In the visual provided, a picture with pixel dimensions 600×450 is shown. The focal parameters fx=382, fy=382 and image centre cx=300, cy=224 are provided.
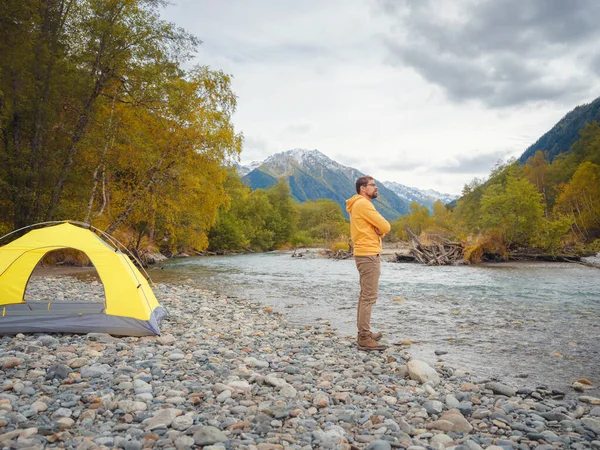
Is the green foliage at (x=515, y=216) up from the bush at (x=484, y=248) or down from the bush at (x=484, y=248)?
up

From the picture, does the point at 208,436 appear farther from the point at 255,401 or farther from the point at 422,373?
the point at 422,373

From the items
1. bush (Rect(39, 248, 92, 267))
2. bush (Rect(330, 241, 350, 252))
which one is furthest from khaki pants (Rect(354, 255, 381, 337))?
bush (Rect(330, 241, 350, 252))

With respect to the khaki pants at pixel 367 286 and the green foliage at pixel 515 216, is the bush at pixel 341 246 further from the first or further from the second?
the khaki pants at pixel 367 286

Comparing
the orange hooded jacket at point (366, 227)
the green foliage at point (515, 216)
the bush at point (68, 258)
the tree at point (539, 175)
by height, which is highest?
the tree at point (539, 175)

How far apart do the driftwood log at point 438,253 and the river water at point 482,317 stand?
9294 millimetres

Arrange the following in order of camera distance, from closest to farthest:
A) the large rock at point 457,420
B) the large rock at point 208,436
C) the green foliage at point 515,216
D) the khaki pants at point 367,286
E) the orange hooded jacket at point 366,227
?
the large rock at point 208,436 < the large rock at point 457,420 < the orange hooded jacket at point 366,227 < the khaki pants at point 367,286 < the green foliage at point 515,216

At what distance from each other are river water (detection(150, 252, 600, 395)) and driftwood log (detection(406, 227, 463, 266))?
A: 30.5 ft

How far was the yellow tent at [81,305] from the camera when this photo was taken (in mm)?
6594

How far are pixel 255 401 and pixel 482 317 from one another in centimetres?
736

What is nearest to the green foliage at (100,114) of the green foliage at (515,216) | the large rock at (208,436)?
the large rock at (208,436)

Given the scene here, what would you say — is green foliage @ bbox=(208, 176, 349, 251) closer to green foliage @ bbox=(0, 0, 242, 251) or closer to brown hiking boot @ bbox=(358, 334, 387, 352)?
green foliage @ bbox=(0, 0, 242, 251)

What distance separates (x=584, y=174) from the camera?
47.2m

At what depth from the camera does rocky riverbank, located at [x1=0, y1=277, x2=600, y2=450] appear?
3430mm

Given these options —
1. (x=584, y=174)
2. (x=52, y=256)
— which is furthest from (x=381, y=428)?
(x=584, y=174)
